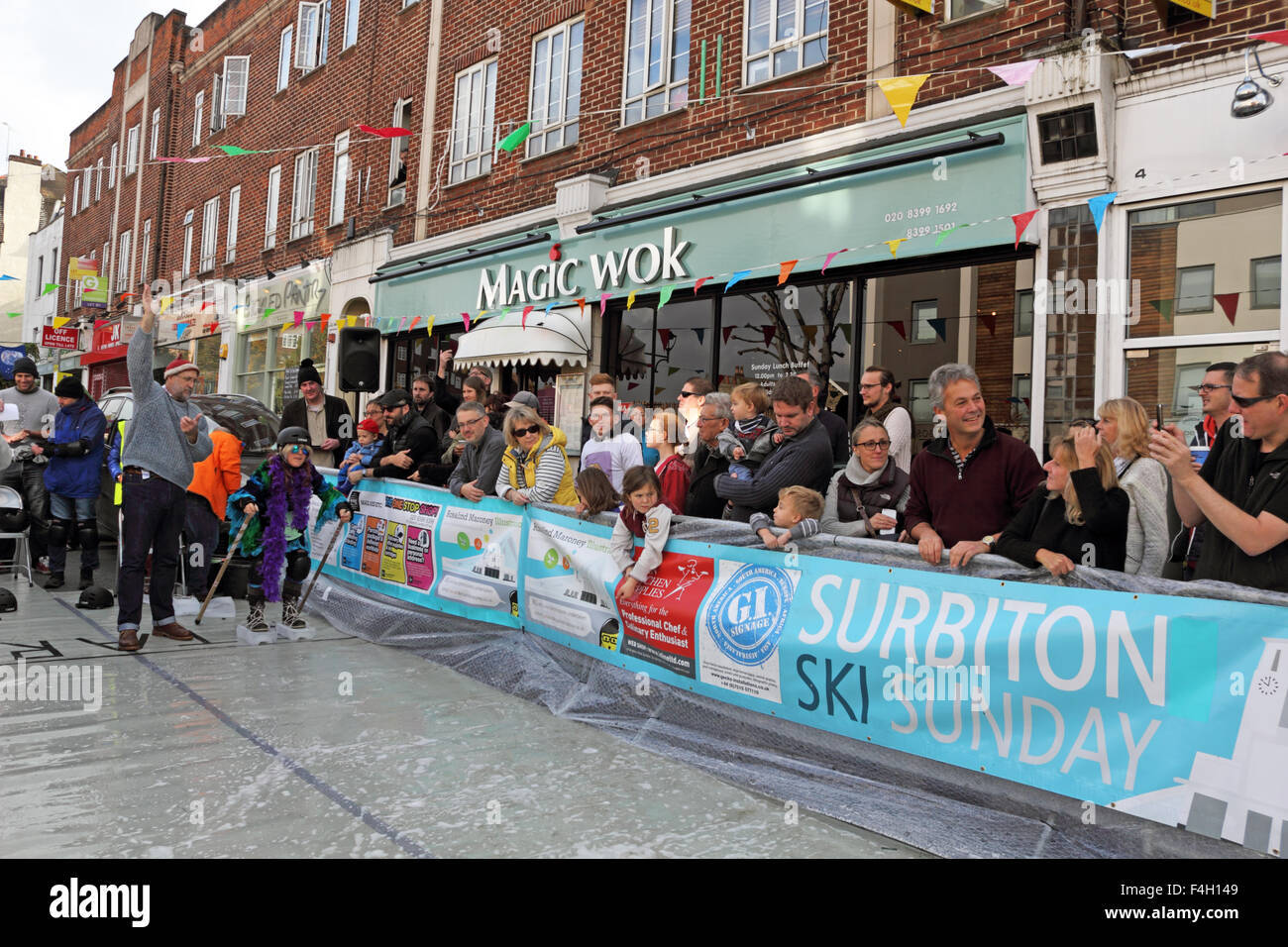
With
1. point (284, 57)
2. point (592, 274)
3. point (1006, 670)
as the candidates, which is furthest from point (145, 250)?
point (1006, 670)

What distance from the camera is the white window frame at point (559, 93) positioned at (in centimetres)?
1350

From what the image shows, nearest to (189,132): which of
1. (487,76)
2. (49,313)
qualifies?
(487,76)

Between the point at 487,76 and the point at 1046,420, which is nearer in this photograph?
the point at 1046,420

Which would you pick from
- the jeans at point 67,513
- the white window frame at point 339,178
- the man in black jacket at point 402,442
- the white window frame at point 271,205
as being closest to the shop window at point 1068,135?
the man in black jacket at point 402,442

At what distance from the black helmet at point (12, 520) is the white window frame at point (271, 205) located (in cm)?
1364

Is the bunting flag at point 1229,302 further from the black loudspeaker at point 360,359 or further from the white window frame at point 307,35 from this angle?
the white window frame at point 307,35

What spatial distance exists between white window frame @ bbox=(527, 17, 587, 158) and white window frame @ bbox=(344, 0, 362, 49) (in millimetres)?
6907

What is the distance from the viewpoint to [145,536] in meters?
7.21

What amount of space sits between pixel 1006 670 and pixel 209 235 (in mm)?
25911

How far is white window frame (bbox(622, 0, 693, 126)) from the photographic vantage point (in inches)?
465

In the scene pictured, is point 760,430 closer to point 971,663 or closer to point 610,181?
point 971,663

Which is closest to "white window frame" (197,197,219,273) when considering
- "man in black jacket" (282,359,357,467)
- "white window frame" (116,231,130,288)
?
"white window frame" (116,231,130,288)
